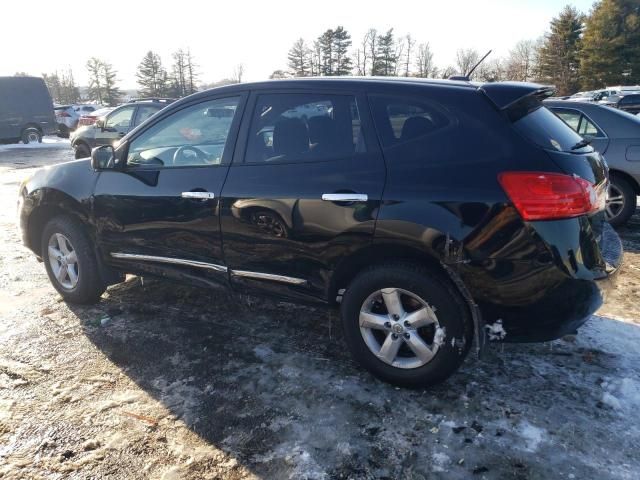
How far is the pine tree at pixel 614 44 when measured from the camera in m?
44.0

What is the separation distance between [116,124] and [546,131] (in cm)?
1119

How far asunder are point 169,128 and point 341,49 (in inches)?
2537

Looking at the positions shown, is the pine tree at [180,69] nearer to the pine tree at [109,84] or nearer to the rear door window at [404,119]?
the pine tree at [109,84]

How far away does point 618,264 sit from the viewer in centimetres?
289

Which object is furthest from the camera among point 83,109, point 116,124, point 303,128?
point 83,109

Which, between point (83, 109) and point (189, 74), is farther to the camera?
point (189, 74)

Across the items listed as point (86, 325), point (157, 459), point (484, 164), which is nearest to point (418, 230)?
point (484, 164)

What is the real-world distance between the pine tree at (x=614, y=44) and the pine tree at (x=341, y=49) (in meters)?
27.7

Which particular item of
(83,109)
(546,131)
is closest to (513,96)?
(546,131)

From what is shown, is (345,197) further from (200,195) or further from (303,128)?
(200,195)

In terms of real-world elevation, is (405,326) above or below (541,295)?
below

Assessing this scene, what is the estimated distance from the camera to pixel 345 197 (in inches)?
113

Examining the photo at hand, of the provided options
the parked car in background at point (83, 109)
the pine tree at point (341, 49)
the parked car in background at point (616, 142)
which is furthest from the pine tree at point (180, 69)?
the parked car in background at point (616, 142)

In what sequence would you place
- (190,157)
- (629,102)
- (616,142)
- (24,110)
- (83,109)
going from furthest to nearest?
(83,109), (629,102), (24,110), (616,142), (190,157)
